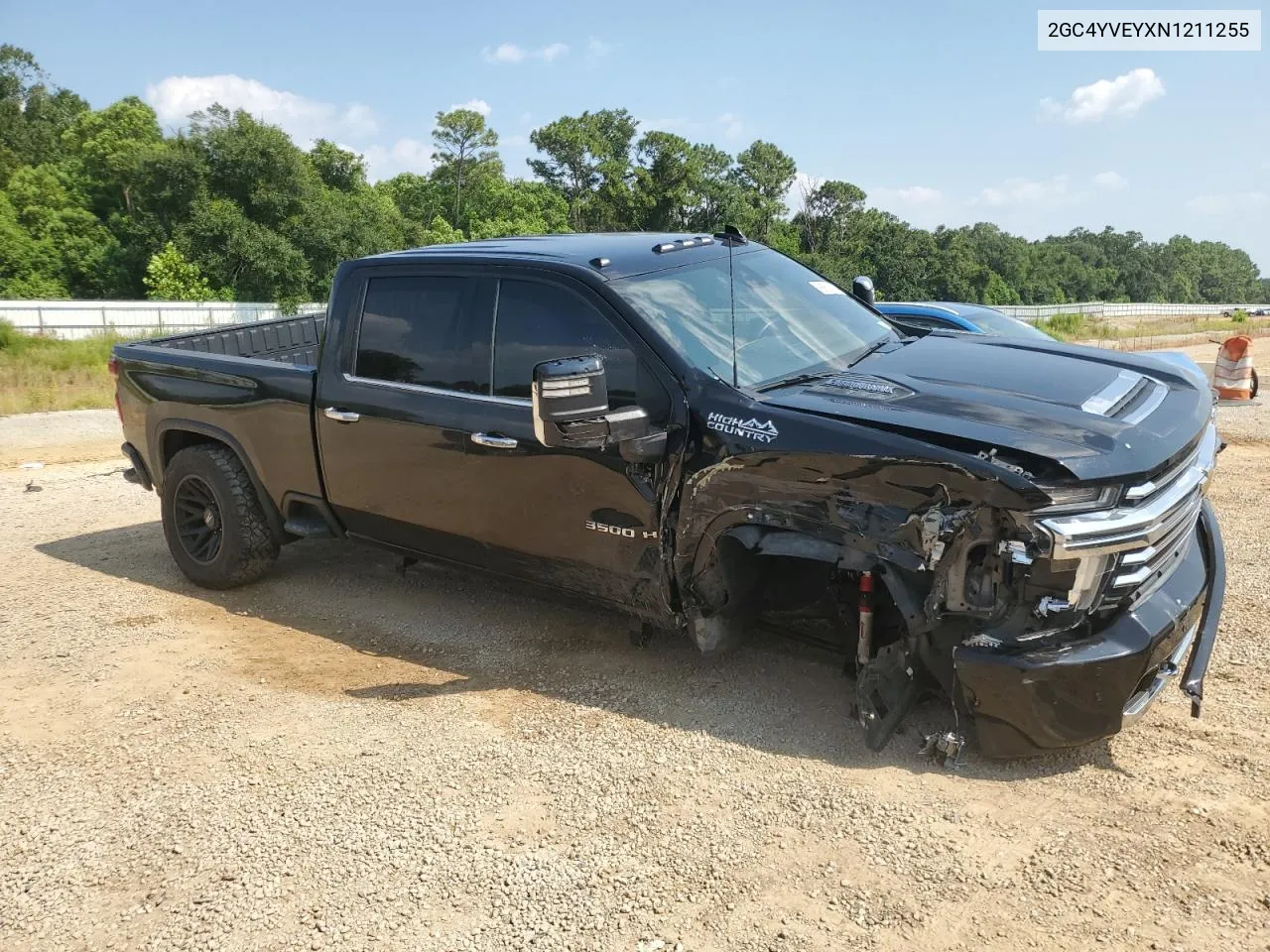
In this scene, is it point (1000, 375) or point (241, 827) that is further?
point (1000, 375)

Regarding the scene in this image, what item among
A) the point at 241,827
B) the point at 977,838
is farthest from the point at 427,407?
the point at 977,838

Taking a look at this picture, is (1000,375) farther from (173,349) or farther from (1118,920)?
(173,349)

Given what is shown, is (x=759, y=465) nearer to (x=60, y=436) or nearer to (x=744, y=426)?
(x=744, y=426)

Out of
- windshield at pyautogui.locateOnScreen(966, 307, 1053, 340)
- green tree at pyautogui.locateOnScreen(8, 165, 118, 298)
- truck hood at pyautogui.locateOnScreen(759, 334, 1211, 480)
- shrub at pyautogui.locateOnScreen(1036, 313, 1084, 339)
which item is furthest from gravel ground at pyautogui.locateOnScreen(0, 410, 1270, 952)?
green tree at pyautogui.locateOnScreen(8, 165, 118, 298)

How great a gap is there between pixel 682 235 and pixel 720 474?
5.41 feet

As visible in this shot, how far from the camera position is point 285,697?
432cm

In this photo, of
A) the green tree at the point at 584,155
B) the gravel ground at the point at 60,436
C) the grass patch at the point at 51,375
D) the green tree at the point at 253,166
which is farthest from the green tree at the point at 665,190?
the gravel ground at the point at 60,436

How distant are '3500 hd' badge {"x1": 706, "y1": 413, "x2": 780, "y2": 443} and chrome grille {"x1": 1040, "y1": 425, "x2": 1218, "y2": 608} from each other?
96 cm

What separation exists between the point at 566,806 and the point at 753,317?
84.8 inches

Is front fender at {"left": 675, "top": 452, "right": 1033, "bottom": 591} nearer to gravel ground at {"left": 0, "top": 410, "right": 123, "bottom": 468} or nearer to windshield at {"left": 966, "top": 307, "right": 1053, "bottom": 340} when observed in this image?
windshield at {"left": 966, "top": 307, "right": 1053, "bottom": 340}

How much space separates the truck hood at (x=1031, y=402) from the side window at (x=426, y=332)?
4.84 ft

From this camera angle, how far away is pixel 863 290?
217 inches

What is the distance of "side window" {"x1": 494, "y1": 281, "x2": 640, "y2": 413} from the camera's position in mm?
3824

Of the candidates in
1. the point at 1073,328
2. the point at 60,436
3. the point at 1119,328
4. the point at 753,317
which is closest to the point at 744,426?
the point at 753,317
